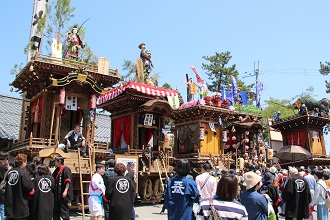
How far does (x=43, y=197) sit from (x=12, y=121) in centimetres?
A: 1874

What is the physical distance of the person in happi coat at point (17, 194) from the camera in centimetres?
660

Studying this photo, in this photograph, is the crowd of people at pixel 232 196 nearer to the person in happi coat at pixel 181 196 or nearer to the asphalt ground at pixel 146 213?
the person in happi coat at pixel 181 196

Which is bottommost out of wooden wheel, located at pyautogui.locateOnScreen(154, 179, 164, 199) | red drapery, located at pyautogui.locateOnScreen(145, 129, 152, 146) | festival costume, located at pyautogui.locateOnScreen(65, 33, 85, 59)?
wooden wheel, located at pyautogui.locateOnScreen(154, 179, 164, 199)

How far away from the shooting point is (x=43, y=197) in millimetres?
6918

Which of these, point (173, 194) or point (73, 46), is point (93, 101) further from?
point (173, 194)

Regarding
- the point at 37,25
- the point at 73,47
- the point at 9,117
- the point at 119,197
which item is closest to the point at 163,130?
the point at 73,47

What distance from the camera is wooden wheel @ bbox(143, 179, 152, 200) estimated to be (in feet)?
55.0

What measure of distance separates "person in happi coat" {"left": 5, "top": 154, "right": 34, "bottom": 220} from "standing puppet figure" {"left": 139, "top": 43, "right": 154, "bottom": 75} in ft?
52.2

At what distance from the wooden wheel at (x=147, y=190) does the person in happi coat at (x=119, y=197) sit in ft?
32.6

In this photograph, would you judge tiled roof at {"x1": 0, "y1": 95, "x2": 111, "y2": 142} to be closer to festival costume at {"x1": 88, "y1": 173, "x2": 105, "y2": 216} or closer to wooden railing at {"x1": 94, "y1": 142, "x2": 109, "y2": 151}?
wooden railing at {"x1": 94, "y1": 142, "x2": 109, "y2": 151}

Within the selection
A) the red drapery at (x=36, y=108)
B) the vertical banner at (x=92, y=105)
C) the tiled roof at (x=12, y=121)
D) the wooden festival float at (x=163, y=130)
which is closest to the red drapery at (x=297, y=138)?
the wooden festival float at (x=163, y=130)

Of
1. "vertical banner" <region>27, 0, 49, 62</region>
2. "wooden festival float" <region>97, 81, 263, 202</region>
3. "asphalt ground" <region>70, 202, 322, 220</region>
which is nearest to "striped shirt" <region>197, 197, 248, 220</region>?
"asphalt ground" <region>70, 202, 322, 220</region>

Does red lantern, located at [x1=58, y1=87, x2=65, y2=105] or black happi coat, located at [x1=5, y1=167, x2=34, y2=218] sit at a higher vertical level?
red lantern, located at [x1=58, y1=87, x2=65, y2=105]

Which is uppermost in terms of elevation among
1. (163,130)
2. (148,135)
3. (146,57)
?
(146,57)
